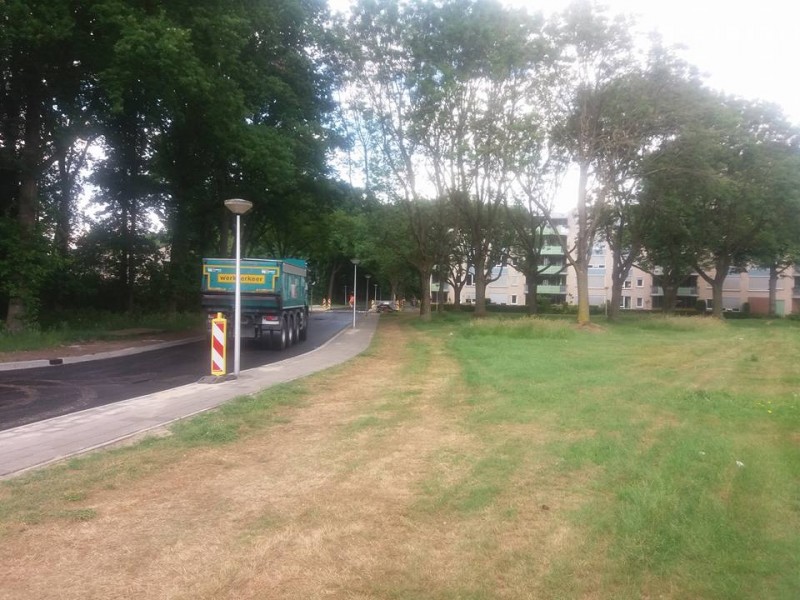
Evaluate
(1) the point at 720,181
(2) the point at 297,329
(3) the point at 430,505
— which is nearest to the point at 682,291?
(1) the point at 720,181

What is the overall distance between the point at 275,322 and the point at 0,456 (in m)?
13.2

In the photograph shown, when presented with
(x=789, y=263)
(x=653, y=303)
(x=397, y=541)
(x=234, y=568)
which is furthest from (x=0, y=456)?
(x=653, y=303)

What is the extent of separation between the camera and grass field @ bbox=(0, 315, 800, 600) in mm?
4016

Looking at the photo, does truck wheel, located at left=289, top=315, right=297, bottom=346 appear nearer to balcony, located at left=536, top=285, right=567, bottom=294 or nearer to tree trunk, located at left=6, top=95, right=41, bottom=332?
tree trunk, located at left=6, top=95, right=41, bottom=332

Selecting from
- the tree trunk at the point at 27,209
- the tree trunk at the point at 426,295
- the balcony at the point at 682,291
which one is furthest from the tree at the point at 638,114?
the balcony at the point at 682,291

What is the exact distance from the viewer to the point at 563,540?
4.57m

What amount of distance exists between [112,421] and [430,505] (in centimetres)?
525

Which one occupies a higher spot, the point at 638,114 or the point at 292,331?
the point at 638,114

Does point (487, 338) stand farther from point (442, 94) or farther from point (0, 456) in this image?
point (0, 456)

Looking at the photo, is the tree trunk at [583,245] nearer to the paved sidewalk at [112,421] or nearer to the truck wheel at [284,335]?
the truck wheel at [284,335]

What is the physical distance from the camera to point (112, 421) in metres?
8.76

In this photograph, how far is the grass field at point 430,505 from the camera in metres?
4.02

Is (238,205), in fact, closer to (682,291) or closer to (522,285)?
(522,285)

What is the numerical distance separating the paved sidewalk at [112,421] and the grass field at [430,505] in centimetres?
54
